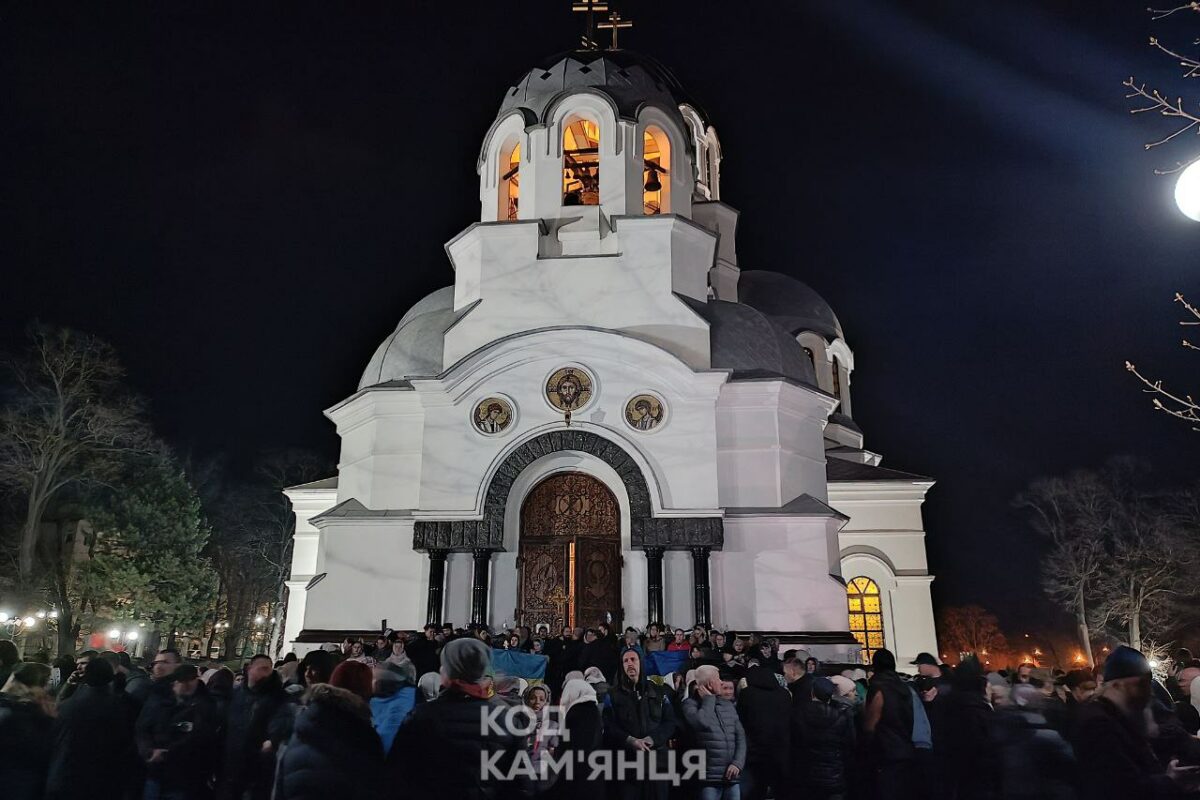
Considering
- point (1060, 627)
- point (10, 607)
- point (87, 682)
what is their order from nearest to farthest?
point (87, 682)
point (10, 607)
point (1060, 627)

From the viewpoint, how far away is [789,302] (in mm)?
26609

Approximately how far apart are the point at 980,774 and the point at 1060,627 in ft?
148

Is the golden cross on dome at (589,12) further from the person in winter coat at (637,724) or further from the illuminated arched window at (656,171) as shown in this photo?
the person in winter coat at (637,724)

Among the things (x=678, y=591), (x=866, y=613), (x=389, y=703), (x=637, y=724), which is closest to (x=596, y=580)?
(x=678, y=591)

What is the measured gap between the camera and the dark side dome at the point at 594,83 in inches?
720

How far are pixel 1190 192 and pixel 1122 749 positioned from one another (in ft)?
8.70

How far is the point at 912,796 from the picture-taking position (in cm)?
574

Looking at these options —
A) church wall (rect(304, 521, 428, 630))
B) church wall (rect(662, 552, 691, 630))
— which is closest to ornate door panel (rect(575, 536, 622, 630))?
church wall (rect(662, 552, 691, 630))

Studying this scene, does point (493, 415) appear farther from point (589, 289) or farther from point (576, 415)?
point (589, 289)

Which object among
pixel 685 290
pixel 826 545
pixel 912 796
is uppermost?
pixel 685 290

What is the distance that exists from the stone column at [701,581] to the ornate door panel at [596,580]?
1461 mm

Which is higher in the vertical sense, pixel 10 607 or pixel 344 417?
pixel 344 417

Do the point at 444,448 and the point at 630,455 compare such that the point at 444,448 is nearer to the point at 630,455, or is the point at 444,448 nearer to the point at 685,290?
the point at 630,455

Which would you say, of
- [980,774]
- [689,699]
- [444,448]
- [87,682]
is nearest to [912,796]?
[980,774]
